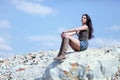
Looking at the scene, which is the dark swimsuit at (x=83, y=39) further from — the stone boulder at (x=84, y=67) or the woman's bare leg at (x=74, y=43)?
the stone boulder at (x=84, y=67)

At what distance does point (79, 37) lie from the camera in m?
17.5

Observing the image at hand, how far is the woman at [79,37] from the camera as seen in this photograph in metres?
16.6

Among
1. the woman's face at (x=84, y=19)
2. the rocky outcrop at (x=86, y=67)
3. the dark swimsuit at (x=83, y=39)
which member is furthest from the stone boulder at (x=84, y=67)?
the woman's face at (x=84, y=19)

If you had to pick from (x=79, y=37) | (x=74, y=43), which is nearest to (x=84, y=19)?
(x=79, y=37)

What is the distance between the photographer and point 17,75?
20.8 metres

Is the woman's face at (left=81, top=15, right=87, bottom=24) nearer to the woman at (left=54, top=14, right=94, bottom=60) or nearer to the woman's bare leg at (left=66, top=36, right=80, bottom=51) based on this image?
the woman at (left=54, top=14, right=94, bottom=60)

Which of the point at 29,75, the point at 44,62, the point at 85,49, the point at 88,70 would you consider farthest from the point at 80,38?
the point at 44,62

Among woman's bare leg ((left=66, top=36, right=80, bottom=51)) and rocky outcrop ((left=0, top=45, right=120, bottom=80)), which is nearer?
rocky outcrop ((left=0, top=45, right=120, bottom=80))

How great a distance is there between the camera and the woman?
16.6m

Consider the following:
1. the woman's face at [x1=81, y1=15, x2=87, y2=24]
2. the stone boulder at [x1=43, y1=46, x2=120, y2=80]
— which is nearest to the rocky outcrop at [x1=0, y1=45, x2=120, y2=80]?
the stone boulder at [x1=43, y1=46, x2=120, y2=80]

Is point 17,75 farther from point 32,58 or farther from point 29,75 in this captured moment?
point 32,58

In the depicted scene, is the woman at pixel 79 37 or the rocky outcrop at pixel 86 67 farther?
the woman at pixel 79 37

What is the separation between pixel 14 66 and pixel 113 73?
8020 mm

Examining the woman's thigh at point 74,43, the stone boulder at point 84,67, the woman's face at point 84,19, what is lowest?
the stone boulder at point 84,67
